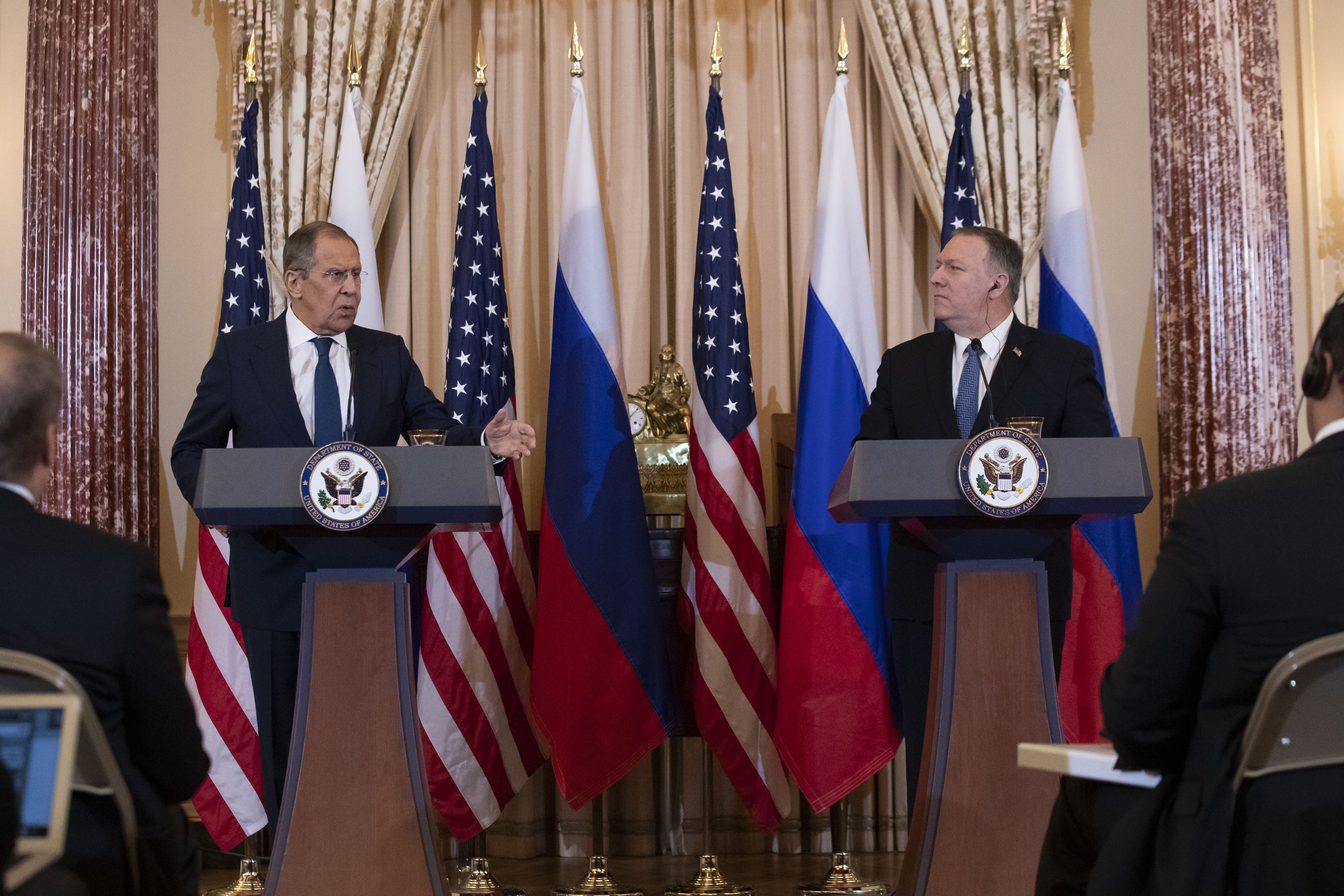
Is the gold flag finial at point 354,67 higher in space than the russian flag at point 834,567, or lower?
higher

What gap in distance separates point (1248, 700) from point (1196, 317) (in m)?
3.17

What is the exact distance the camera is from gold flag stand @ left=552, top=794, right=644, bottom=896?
4.20 metres

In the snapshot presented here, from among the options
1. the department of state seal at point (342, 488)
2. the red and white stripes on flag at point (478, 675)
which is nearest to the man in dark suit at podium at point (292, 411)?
the department of state seal at point (342, 488)

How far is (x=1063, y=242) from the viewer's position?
4.65m

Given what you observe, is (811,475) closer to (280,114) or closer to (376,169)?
(376,169)

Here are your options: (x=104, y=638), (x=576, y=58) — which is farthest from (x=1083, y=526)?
(x=104, y=638)

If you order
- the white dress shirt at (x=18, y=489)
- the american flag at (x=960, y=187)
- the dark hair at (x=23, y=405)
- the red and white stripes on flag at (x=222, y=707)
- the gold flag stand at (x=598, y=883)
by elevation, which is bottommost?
the gold flag stand at (x=598, y=883)

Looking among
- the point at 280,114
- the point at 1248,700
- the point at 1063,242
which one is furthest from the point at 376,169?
the point at 1248,700

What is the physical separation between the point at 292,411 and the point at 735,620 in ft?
5.68

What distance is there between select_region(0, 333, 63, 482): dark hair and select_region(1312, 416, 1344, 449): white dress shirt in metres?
0.04

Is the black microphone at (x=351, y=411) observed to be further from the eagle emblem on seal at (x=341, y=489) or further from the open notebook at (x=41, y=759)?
the open notebook at (x=41, y=759)

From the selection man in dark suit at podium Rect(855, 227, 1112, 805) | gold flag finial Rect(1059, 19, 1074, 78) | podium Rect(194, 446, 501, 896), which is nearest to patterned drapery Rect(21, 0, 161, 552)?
podium Rect(194, 446, 501, 896)

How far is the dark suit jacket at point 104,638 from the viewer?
174 cm

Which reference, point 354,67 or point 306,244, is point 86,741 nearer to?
point 306,244
